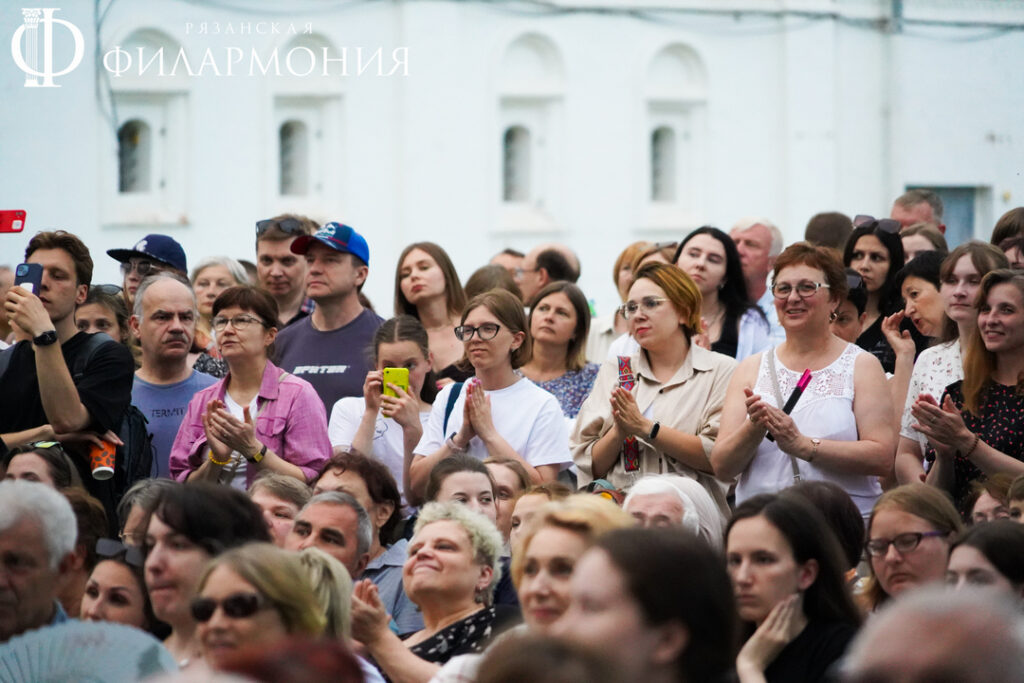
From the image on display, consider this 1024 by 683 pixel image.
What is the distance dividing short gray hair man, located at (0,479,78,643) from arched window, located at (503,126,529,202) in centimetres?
1321

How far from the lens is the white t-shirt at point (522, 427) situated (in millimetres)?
6551

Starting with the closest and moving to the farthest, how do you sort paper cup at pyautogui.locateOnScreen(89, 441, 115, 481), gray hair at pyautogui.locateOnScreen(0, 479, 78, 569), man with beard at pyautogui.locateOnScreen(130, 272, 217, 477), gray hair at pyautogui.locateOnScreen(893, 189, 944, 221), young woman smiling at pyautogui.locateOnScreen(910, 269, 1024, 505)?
gray hair at pyautogui.locateOnScreen(0, 479, 78, 569)
young woman smiling at pyautogui.locateOnScreen(910, 269, 1024, 505)
paper cup at pyautogui.locateOnScreen(89, 441, 115, 481)
man with beard at pyautogui.locateOnScreen(130, 272, 217, 477)
gray hair at pyautogui.locateOnScreen(893, 189, 944, 221)

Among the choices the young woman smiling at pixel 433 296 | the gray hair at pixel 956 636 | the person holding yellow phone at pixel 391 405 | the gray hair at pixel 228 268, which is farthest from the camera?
the gray hair at pixel 228 268

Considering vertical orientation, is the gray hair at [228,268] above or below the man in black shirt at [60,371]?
above

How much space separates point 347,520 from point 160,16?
11.0m

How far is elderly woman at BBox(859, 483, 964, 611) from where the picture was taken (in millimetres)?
4832

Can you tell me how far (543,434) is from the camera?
6574 millimetres

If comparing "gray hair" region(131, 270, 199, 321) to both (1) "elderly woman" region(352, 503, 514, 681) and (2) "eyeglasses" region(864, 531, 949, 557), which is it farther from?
(2) "eyeglasses" region(864, 531, 949, 557)

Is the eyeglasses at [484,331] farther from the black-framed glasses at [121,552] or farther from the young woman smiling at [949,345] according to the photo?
the black-framed glasses at [121,552]

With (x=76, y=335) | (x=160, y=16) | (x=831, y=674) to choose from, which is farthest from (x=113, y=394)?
(x=160, y=16)

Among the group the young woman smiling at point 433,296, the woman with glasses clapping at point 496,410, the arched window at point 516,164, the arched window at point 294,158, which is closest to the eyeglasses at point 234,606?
the woman with glasses clapping at point 496,410

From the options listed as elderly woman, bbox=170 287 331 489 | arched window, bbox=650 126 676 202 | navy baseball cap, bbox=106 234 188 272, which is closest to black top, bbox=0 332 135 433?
elderly woman, bbox=170 287 331 489

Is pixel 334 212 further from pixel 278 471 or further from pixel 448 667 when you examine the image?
pixel 448 667

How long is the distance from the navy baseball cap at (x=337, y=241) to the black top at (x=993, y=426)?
9.99 feet
